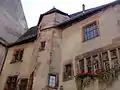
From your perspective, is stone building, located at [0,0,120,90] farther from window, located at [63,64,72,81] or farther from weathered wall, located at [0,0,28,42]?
weathered wall, located at [0,0,28,42]

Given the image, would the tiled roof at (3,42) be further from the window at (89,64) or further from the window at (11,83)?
the window at (89,64)

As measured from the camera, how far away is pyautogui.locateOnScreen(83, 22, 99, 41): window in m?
13.9

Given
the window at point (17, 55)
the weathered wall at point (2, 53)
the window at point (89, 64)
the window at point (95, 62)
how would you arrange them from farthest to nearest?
the weathered wall at point (2, 53) → the window at point (17, 55) → the window at point (89, 64) → the window at point (95, 62)

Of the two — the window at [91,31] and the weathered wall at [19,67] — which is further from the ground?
the window at [91,31]

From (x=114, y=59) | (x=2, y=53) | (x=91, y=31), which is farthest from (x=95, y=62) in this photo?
(x=2, y=53)

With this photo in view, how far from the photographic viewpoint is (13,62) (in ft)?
56.6

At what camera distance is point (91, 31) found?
14.3 m

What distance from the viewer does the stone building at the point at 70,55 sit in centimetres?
1200

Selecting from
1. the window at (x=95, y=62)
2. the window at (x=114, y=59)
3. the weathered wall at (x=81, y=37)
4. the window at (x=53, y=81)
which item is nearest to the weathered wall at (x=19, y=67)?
the window at (x=53, y=81)

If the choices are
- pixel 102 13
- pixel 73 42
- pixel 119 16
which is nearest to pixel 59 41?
pixel 73 42

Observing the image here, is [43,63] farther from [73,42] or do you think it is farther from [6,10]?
Result: [6,10]

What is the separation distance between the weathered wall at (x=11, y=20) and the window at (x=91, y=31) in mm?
8806

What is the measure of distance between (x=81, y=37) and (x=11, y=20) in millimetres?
10969

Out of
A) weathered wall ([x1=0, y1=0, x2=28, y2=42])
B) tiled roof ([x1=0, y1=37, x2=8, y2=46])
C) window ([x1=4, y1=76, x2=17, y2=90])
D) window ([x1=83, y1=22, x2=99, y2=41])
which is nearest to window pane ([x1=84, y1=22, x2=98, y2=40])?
window ([x1=83, y1=22, x2=99, y2=41])
